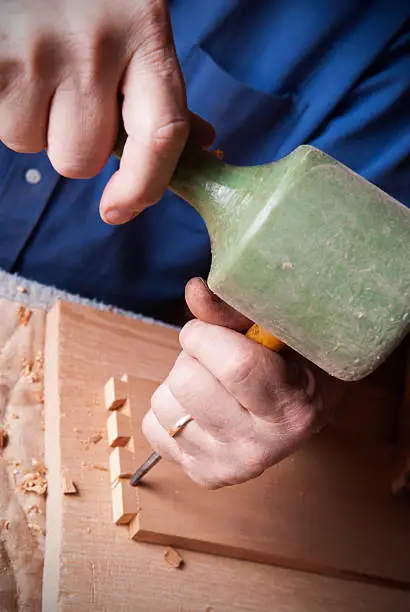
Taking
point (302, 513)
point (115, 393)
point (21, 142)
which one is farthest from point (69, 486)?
point (21, 142)

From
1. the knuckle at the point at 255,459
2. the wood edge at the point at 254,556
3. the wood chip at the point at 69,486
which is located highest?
the knuckle at the point at 255,459

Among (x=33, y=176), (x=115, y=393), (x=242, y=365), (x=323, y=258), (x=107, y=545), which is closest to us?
(x=323, y=258)

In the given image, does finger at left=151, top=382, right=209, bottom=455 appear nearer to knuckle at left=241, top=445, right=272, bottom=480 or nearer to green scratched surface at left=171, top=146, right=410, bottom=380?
knuckle at left=241, top=445, right=272, bottom=480

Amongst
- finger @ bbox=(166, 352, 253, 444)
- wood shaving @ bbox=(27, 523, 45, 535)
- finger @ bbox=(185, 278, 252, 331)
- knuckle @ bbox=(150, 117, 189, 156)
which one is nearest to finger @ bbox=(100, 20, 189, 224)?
knuckle @ bbox=(150, 117, 189, 156)

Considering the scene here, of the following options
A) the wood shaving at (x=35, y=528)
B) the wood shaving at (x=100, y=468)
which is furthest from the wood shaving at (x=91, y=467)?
the wood shaving at (x=35, y=528)

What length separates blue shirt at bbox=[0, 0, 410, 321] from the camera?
1046 millimetres

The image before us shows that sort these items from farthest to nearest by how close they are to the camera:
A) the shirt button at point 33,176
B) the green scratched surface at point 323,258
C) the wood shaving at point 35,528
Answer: the shirt button at point 33,176
the wood shaving at point 35,528
the green scratched surface at point 323,258

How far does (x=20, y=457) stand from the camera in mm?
963

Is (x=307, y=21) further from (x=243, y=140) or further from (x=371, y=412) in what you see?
(x=371, y=412)

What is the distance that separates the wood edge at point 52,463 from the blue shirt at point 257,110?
0.73 ft

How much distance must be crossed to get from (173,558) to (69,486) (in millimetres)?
181

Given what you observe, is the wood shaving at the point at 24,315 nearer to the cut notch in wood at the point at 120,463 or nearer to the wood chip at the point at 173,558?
the cut notch in wood at the point at 120,463

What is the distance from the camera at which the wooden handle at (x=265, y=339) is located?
820 millimetres

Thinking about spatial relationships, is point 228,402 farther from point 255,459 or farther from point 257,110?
point 257,110
